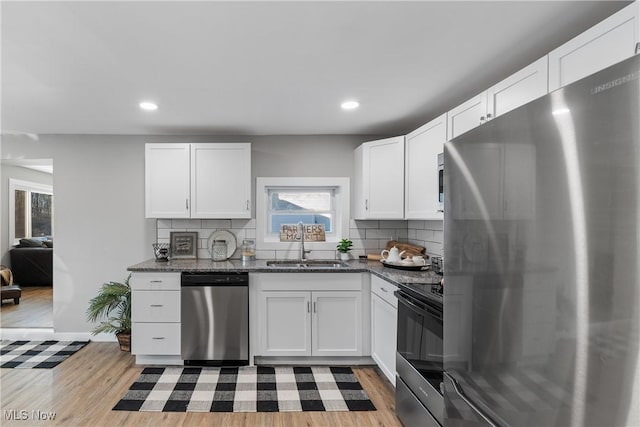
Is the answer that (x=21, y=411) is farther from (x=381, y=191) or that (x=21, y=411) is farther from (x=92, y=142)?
(x=381, y=191)

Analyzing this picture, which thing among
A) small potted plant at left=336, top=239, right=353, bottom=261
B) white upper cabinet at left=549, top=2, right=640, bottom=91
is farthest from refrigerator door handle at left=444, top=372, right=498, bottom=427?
small potted plant at left=336, top=239, right=353, bottom=261

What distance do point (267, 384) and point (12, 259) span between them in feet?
19.7

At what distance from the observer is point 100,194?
3873 millimetres

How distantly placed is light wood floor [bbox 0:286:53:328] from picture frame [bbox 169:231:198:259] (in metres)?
1.80

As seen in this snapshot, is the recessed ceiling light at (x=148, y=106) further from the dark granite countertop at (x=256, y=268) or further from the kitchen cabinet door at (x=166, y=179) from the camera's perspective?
the dark granite countertop at (x=256, y=268)

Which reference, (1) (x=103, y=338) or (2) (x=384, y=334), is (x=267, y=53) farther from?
(1) (x=103, y=338)

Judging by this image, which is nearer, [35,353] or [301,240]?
[35,353]

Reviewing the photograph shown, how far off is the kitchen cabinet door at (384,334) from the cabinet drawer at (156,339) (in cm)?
176

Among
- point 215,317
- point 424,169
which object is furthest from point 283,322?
point 424,169

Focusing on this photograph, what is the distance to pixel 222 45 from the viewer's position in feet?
6.14

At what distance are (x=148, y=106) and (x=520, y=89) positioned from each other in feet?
8.75

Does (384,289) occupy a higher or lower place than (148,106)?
lower

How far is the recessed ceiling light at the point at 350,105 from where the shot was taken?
2.81 meters

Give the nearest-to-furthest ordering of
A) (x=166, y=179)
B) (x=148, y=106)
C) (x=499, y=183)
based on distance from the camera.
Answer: (x=499, y=183) → (x=148, y=106) → (x=166, y=179)
